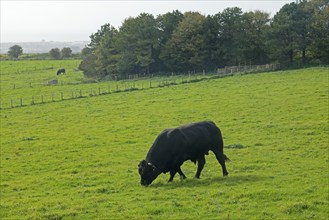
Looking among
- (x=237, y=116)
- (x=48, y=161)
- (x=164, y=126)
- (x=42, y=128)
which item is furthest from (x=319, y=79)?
(x=48, y=161)

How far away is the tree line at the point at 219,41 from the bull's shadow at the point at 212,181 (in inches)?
1986

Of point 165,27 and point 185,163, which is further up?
point 165,27

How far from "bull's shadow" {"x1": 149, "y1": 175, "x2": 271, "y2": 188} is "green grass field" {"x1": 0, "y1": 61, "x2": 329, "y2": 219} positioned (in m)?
0.08

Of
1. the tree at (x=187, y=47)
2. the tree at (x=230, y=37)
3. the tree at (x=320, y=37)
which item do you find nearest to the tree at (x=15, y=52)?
the tree at (x=187, y=47)

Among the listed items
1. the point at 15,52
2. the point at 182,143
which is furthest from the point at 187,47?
the point at 15,52

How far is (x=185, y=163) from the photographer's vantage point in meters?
22.8

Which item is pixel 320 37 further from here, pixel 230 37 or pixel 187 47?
pixel 187 47

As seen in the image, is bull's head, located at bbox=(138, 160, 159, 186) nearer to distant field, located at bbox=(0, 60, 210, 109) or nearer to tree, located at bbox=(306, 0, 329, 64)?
distant field, located at bbox=(0, 60, 210, 109)

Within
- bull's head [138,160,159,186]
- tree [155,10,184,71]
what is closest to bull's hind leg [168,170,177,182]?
bull's head [138,160,159,186]

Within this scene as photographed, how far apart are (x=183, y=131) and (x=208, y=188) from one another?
258cm

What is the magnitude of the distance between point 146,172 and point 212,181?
8.68 feet

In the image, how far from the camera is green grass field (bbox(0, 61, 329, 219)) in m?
15.4

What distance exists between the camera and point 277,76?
5631cm

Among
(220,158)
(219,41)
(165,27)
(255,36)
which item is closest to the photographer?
(220,158)
